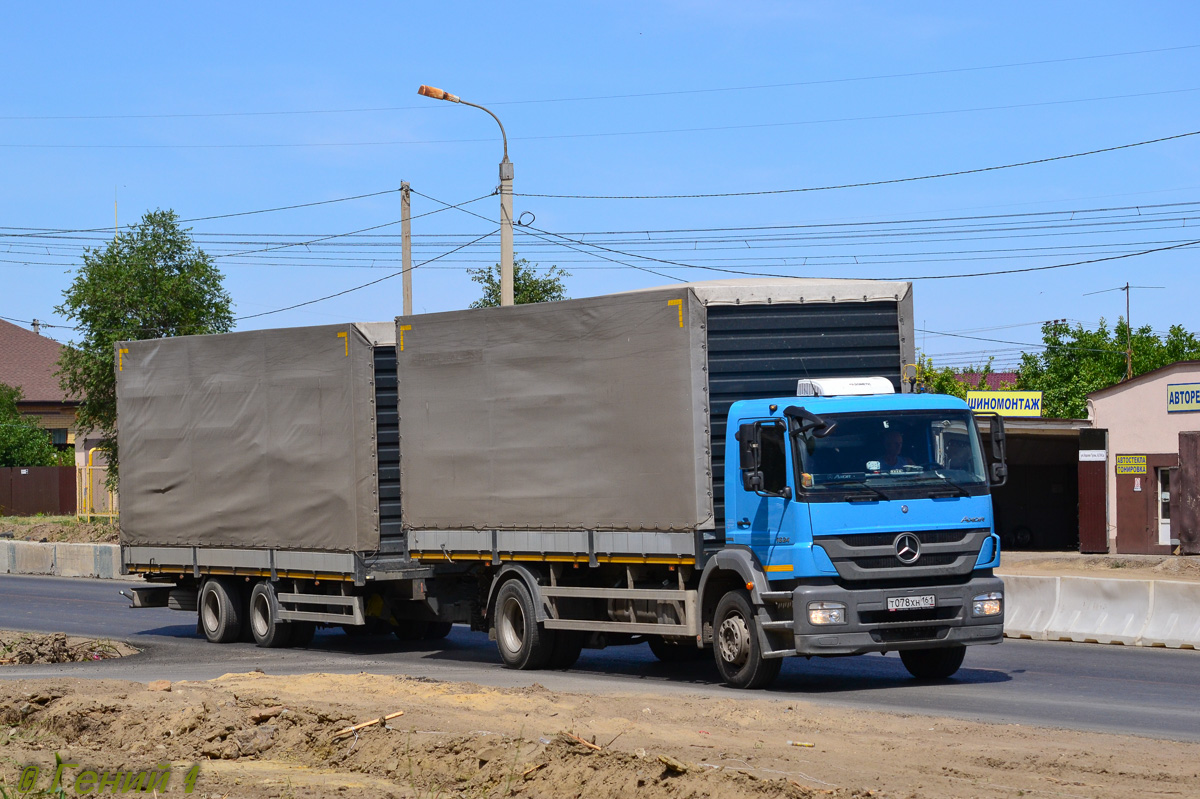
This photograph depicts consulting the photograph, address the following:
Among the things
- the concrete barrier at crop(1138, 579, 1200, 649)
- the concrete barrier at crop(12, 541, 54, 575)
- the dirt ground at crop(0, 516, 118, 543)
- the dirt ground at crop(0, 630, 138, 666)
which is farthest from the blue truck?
the dirt ground at crop(0, 516, 118, 543)

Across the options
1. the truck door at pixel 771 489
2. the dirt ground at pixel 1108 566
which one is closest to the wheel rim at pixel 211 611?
the truck door at pixel 771 489

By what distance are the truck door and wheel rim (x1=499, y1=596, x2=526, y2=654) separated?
12.0ft

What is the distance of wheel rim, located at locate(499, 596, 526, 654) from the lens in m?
15.6

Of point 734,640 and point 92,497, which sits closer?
point 734,640

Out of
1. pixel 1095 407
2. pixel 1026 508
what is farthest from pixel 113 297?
pixel 1026 508

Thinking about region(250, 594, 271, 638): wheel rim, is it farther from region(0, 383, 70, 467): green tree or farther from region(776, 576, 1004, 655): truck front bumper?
region(0, 383, 70, 467): green tree

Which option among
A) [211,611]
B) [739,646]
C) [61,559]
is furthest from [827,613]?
[61,559]

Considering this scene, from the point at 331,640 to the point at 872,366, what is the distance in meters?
9.59

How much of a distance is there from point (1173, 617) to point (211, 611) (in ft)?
41.1

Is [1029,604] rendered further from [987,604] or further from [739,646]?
[739,646]

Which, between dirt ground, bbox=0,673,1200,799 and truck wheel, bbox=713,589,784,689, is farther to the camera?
truck wheel, bbox=713,589,784,689

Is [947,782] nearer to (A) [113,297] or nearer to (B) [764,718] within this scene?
(B) [764,718]

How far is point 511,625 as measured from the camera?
51.7 feet

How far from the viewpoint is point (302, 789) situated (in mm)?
8297
